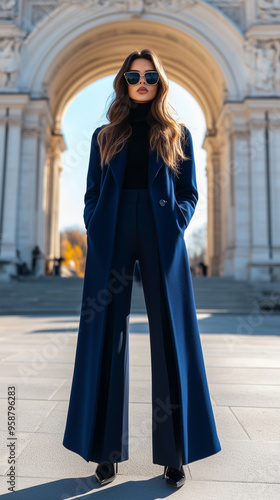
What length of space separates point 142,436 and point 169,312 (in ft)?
3.40

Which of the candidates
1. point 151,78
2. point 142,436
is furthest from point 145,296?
point 151,78

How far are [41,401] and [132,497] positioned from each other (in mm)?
1688

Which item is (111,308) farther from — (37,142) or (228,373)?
(37,142)

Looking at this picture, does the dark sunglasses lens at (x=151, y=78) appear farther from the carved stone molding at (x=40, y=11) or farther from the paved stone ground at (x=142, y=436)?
the carved stone molding at (x=40, y=11)

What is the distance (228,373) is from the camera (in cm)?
474

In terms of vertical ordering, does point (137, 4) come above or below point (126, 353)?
above

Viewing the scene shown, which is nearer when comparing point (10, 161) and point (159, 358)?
point (159, 358)

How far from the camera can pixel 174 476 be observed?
2125 millimetres

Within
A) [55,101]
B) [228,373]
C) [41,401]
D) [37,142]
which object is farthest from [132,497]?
[55,101]

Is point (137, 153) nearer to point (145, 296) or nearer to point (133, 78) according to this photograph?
point (133, 78)

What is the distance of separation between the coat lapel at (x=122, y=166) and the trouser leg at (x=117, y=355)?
0.37ft

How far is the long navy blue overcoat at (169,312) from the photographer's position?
2.18 metres

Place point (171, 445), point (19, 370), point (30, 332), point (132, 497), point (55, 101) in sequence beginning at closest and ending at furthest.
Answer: point (132, 497) → point (171, 445) → point (19, 370) → point (30, 332) → point (55, 101)

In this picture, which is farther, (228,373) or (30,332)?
(30,332)
